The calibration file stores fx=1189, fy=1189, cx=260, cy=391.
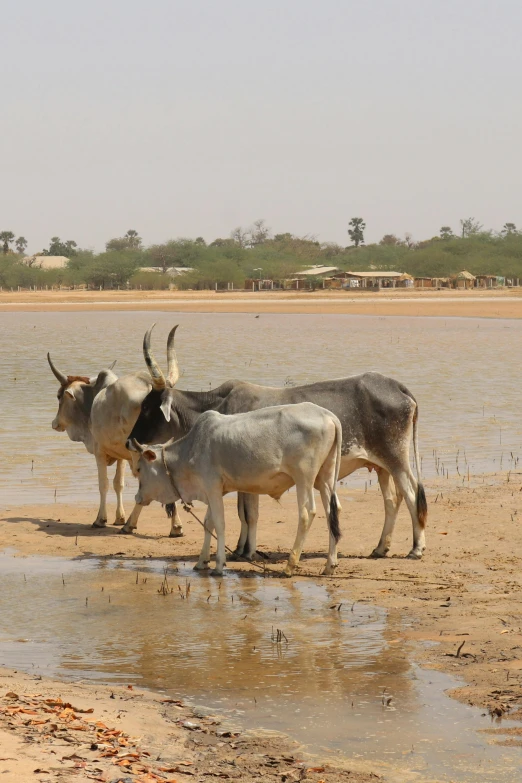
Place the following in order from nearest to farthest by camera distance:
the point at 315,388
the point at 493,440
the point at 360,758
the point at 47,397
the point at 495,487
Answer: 1. the point at 360,758
2. the point at 315,388
3. the point at 495,487
4. the point at 493,440
5. the point at 47,397

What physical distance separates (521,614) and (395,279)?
8200cm

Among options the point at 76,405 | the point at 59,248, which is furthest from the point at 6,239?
the point at 76,405

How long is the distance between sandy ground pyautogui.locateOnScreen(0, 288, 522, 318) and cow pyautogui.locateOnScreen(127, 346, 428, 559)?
134ft

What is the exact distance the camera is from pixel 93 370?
79.0 ft

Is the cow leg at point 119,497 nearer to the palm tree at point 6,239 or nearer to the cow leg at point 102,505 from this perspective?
the cow leg at point 102,505

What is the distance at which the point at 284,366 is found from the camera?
25.0m

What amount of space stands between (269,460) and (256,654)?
2007 mm

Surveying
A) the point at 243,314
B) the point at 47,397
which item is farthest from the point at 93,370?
the point at 243,314

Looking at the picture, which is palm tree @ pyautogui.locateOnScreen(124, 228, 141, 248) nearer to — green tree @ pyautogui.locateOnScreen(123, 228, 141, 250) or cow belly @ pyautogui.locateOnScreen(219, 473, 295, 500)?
green tree @ pyautogui.locateOnScreen(123, 228, 141, 250)

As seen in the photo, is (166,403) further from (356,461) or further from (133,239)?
(133,239)

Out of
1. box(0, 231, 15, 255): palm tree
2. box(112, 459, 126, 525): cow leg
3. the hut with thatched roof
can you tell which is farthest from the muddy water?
box(0, 231, 15, 255): palm tree

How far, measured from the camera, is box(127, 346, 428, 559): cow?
8.93 meters

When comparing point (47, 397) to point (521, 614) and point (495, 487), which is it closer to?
point (495, 487)

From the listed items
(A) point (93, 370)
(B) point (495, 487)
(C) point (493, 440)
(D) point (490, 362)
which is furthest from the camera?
(D) point (490, 362)
